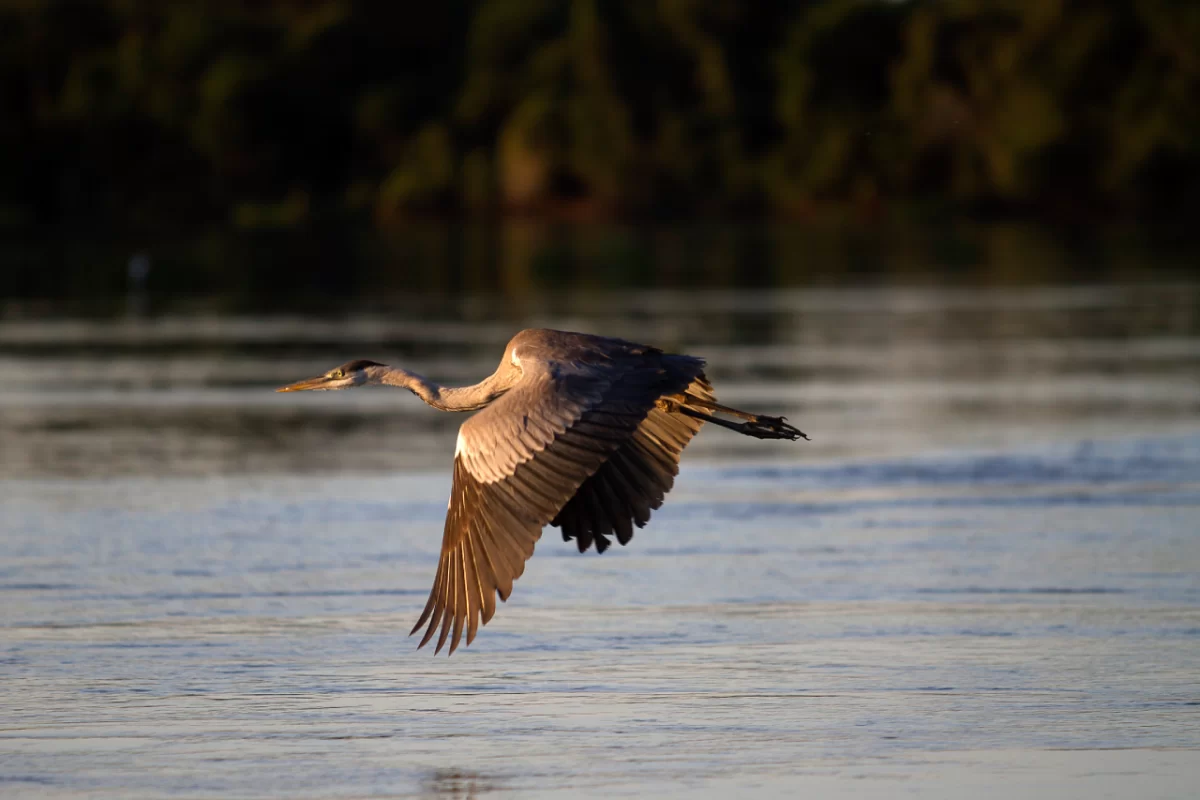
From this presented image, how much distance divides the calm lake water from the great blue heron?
20.9 inches

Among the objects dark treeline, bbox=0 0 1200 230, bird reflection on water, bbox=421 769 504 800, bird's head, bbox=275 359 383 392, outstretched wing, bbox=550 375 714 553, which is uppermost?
dark treeline, bbox=0 0 1200 230

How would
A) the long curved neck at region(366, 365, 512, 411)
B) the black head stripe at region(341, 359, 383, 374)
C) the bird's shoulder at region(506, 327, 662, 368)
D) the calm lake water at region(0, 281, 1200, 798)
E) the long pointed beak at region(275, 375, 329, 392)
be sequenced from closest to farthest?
the calm lake water at region(0, 281, 1200, 798)
the bird's shoulder at region(506, 327, 662, 368)
the long curved neck at region(366, 365, 512, 411)
the long pointed beak at region(275, 375, 329, 392)
the black head stripe at region(341, 359, 383, 374)

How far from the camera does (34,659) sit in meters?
8.33

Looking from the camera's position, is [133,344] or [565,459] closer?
[565,459]

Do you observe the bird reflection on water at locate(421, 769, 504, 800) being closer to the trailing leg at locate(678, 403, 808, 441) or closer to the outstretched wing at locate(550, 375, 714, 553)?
the outstretched wing at locate(550, 375, 714, 553)

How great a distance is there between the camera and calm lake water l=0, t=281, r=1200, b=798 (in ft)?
22.8

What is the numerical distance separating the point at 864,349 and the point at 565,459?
41.9 ft

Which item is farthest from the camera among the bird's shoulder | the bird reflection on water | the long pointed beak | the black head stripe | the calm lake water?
the black head stripe

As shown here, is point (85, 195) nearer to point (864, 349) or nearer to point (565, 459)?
point (864, 349)

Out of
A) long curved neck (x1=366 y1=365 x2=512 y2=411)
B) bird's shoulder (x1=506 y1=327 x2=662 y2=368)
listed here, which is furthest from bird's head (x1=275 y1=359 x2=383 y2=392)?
bird's shoulder (x1=506 y1=327 x2=662 y2=368)

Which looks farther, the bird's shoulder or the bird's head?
the bird's head

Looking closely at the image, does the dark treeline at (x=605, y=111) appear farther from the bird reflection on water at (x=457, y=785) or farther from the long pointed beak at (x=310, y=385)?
the bird reflection on water at (x=457, y=785)

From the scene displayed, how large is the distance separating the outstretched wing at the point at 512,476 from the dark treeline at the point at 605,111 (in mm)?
49503

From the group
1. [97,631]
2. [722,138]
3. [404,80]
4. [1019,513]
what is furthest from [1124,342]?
A: [404,80]
